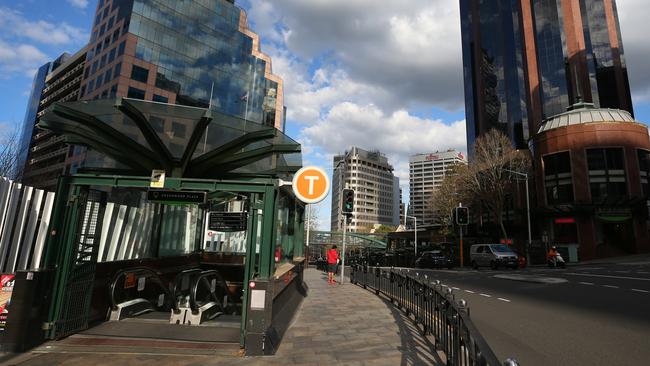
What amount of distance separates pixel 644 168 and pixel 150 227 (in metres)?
47.0

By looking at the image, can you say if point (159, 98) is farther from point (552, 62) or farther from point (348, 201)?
point (552, 62)

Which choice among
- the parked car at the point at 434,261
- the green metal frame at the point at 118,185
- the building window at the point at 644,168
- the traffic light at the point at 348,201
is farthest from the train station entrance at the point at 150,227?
the building window at the point at 644,168

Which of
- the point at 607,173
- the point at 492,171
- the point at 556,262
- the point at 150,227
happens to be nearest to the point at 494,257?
the point at 556,262

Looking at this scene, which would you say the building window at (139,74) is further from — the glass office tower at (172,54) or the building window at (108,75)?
the building window at (108,75)

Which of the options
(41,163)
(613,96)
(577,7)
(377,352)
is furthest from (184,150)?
(41,163)

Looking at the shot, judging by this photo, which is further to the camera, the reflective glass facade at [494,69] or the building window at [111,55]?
the reflective glass facade at [494,69]

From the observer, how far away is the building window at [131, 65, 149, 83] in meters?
52.0

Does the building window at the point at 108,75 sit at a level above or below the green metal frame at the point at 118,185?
above

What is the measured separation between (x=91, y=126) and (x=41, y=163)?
8146cm

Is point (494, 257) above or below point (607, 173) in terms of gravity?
below

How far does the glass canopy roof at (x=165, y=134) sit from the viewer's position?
22.4 feet

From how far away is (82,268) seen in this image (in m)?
6.97

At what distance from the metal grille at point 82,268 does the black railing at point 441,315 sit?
6.51 m

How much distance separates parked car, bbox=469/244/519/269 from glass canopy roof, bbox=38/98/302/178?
23.3 metres
